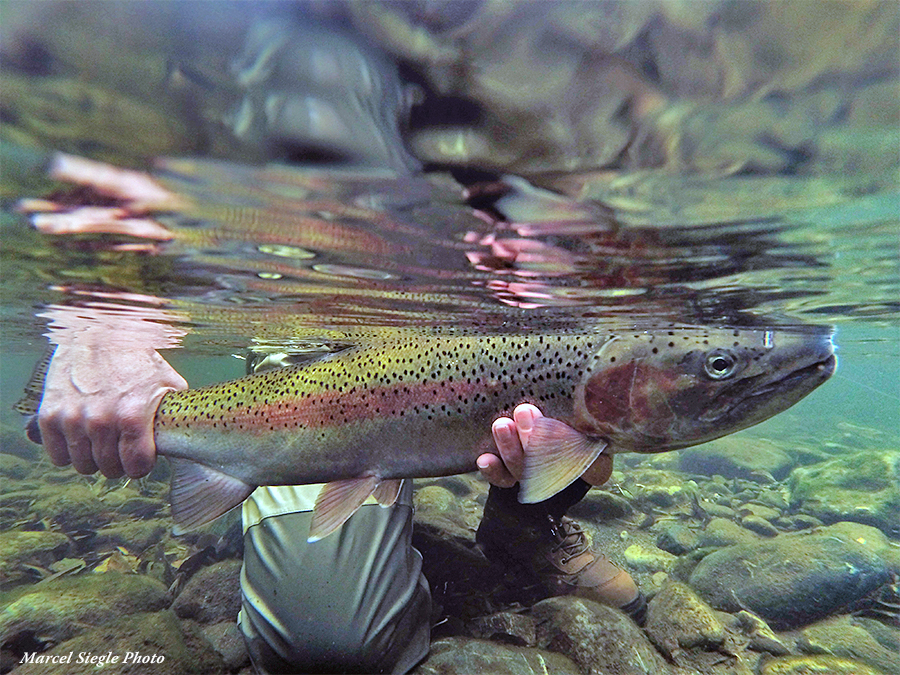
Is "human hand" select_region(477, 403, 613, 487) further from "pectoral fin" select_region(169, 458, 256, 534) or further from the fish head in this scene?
"pectoral fin" select_region(169, 458, 256, 534)

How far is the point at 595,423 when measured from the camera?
3348 mm

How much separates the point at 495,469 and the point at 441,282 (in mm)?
2960

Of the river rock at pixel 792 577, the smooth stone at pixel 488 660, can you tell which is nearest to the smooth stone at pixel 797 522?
the river rock at pixel 792 577

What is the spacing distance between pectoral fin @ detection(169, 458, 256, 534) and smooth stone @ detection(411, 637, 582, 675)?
2176 mm

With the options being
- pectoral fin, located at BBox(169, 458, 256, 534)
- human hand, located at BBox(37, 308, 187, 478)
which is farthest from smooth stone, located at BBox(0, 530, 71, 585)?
pectoral fin, located at BBox(169, 458, 256, 534)

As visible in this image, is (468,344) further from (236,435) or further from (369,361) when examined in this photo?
(236,435)

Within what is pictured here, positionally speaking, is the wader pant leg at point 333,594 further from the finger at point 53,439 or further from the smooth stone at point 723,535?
the smooth stone at point 723,535

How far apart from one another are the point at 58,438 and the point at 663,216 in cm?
566

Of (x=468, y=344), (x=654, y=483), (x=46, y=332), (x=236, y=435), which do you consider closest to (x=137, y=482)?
(x=46, y=332)

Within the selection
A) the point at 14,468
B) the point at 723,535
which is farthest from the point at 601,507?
the point at 14,468

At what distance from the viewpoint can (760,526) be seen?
31.1 feet

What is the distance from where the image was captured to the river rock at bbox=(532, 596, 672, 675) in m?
4.25

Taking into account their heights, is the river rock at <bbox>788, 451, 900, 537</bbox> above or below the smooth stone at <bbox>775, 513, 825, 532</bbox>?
above

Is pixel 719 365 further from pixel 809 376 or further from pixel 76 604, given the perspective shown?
pixel 76 604
